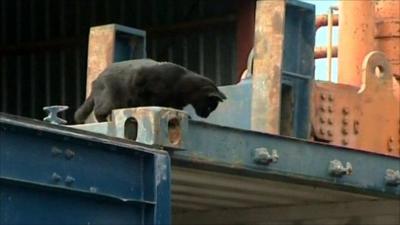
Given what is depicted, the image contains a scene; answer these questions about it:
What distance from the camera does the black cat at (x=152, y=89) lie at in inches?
323

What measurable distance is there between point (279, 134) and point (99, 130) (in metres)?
1.94

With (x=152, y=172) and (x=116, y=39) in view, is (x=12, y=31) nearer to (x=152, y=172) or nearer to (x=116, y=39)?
(x=116, y=39)

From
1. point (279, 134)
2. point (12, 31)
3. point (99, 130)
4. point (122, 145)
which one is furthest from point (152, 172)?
point (12, 31)

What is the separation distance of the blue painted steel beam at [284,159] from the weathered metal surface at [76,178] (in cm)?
113

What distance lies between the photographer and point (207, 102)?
27.5 feet

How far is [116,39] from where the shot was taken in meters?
9.20

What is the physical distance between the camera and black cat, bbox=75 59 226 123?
26.9 feet

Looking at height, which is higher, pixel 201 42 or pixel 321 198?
pixel 201 42

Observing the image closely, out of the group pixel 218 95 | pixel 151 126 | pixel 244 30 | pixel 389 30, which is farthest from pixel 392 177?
pixel 244 30

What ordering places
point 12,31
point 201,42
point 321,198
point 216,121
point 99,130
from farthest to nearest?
point 12,31, point 201,42, point 321,198, point 216,121, point 99,130

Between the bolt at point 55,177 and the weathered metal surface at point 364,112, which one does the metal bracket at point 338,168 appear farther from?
the bolt at point 55,177

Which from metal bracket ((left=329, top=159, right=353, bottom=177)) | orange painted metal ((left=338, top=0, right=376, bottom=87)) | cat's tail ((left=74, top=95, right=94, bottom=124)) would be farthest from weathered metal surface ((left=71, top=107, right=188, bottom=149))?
orange painted metal ((left=338, top=0, right=376, bottom=87))

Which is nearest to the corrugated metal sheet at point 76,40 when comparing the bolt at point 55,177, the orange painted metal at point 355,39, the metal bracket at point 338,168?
the orange painted metal at point 355,39

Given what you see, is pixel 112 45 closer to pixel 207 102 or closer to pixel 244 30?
pixel 207 102
